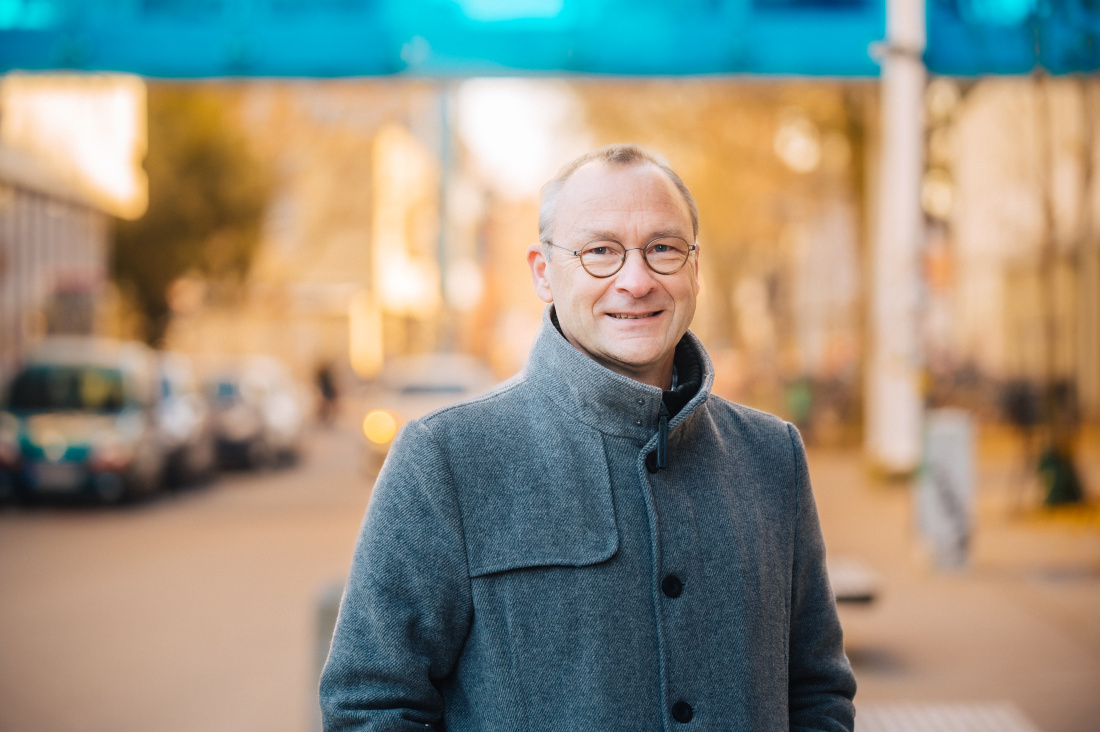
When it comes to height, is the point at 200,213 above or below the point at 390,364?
above

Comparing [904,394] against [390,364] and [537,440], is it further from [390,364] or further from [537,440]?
[390,364]

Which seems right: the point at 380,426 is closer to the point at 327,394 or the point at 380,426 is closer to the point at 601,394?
the point at 327,394

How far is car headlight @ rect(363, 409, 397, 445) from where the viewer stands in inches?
656

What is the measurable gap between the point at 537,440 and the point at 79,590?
26.9 ft

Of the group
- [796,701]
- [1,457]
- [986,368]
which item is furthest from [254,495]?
[986,368]

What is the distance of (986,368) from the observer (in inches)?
1098

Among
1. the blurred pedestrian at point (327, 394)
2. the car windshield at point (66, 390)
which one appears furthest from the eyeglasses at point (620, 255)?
the blurred pedestrian at point (327, 394)

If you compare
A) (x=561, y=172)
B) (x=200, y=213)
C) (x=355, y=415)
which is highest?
(x=200, y=213)

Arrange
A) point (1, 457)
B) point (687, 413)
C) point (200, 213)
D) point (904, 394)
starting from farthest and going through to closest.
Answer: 1. point (200, 213)
2. point (904, 394)
3. point (1, 457)
4. point (687, 413)

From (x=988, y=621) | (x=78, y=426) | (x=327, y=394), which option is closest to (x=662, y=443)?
(x=988, y=621)

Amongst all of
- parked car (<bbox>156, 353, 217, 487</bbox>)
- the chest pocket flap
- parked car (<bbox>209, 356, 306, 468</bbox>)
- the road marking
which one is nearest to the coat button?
the chest pocket flap

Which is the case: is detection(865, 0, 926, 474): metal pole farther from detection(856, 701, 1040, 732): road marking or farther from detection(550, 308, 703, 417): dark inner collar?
detection(550, 308, 703, 417): dark inner collar

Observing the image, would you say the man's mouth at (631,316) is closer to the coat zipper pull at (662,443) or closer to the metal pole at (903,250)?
the coat zipper pull at (662,443)

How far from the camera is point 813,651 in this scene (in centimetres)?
209
